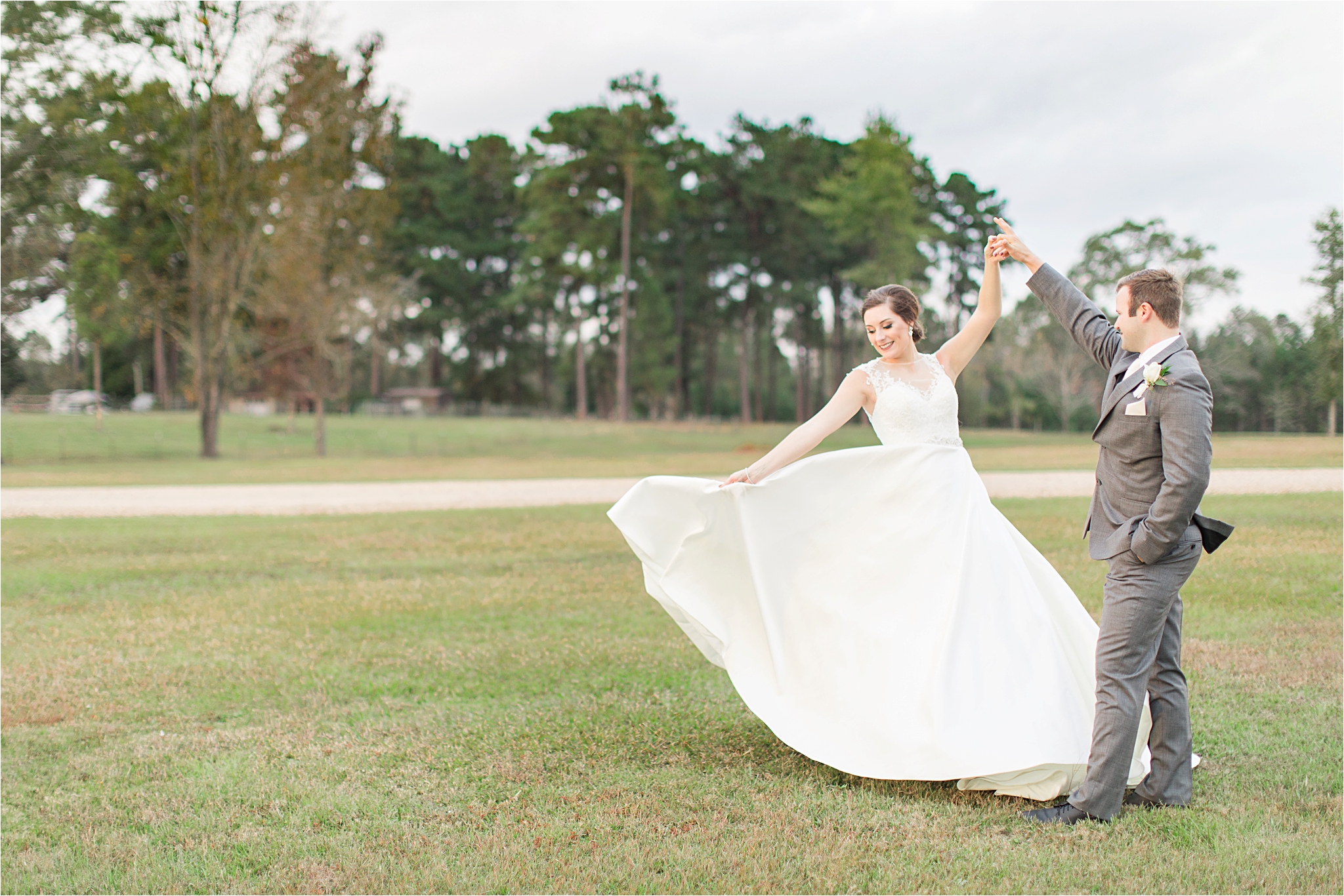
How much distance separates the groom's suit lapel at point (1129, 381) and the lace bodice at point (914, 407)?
0.67 meters

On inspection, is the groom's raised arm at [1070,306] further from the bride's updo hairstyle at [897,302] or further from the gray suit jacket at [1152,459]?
the bride's updo hairstyle at [897,302]

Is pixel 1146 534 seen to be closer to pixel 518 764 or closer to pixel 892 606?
pixel 892 606

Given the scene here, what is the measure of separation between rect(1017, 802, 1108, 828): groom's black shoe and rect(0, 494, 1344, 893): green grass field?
7 centimetres

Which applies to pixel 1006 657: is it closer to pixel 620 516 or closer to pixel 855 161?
pixel 620 516

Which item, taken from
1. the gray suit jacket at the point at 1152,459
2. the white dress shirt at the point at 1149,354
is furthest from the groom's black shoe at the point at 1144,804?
the white dress shirt at the point at 1149,354

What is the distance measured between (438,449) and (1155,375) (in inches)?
1336

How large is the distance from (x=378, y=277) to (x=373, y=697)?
1791 inches

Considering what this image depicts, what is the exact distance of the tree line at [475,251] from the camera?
87.2 ft

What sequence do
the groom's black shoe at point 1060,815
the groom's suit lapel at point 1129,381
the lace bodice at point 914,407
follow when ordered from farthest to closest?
the lace bodice at point 914,407 < the groom's black shoe at point 1060,815 < the groom's suit lapel at point 1129,381

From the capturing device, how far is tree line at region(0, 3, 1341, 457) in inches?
1046

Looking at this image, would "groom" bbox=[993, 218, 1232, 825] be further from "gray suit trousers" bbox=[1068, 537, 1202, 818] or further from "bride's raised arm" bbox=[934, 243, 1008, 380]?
"bride's raised arm" bbox=[934, 243, 1008, 380]

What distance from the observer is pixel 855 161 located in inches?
1694

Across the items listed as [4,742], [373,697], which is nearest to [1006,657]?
[373,697]

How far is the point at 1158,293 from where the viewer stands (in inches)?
151
